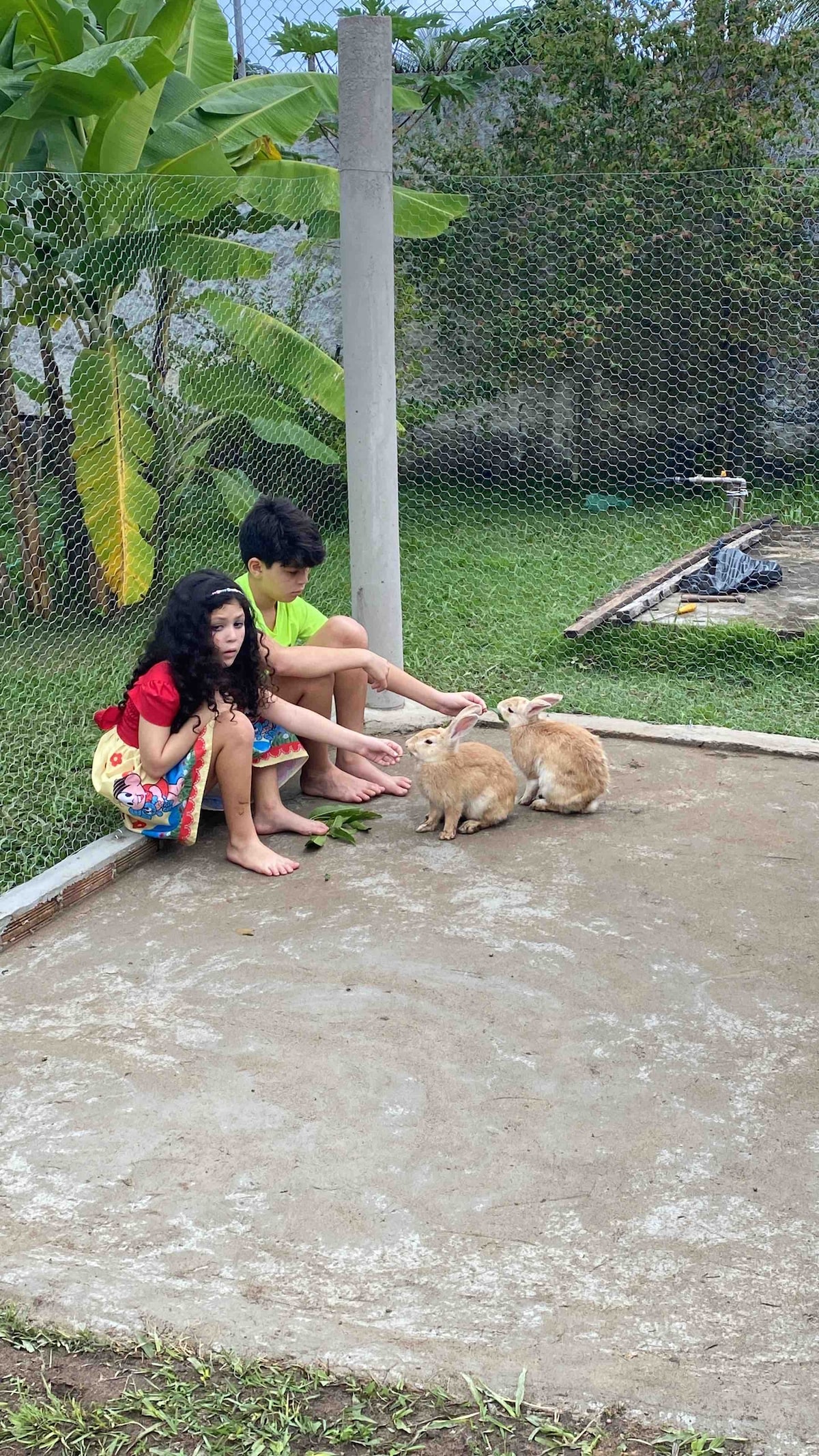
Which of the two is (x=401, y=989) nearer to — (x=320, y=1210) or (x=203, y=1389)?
(x=320, y=1210)

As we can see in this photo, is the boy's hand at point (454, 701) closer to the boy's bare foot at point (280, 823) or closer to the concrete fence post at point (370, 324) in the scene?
the boy's bare foot at point (280, 823)

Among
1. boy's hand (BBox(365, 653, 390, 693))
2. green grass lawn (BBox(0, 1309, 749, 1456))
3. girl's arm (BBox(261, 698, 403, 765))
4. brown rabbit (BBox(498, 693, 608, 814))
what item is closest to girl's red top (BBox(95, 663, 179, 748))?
girl's arm (BBox(261, 698, 403, 765))

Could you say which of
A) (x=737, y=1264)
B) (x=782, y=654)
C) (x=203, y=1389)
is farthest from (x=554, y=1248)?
(x=782, y=654)

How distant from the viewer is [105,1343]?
233 cm

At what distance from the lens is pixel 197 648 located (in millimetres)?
4062

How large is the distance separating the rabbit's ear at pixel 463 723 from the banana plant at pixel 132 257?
6.95 ft

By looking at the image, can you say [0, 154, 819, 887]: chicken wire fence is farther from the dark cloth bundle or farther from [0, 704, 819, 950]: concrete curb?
the dark cloth bundle

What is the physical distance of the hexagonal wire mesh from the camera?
5.77m

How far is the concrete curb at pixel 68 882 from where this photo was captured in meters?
3.86

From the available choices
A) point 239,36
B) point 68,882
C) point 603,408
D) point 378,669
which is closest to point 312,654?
point 378,669

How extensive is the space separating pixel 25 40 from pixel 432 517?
128 inches

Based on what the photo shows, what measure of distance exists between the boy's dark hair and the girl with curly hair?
290mm

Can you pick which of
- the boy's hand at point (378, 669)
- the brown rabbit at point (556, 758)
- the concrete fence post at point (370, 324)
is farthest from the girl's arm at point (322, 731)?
the concrete fence post at point (370, 324)

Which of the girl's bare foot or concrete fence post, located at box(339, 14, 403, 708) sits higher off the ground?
concrete fence post, located at box(339, 14, 403, 708)
